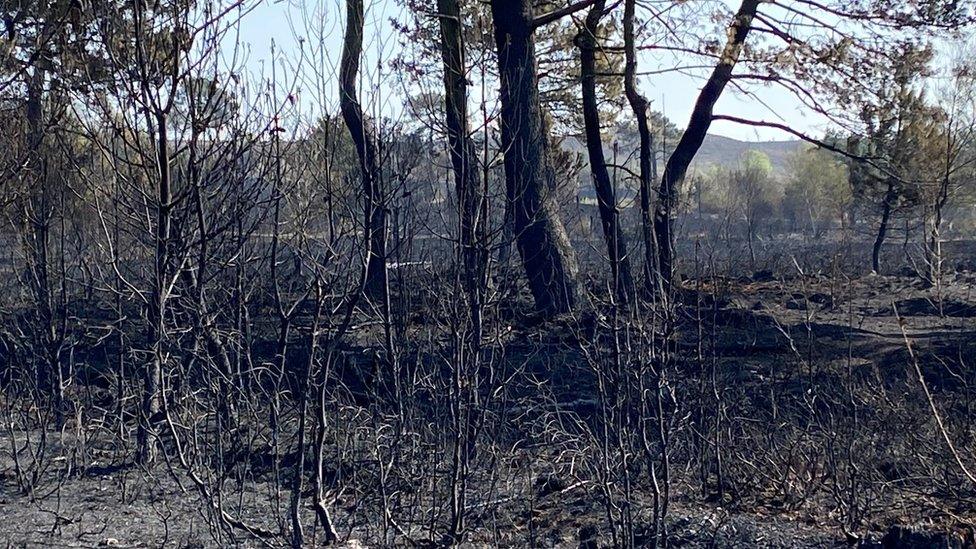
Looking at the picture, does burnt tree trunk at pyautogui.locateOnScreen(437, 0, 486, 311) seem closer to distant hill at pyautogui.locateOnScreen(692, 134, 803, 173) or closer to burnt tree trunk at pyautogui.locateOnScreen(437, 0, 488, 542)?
burnt tree trunk at pyautogui.locateOnScreen(437, 0, 488, 542)

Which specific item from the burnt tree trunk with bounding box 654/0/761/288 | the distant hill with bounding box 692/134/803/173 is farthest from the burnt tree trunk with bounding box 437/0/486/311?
the distant hill with bounding box 692/134/803/173

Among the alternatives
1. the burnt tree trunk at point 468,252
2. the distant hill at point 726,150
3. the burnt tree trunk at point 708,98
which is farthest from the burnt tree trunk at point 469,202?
the distant hill at point 726,150

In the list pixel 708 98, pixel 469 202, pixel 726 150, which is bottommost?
pixel 469 202

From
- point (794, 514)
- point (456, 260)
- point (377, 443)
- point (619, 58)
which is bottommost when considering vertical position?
point (794, 514)

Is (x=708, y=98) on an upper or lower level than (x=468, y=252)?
upper

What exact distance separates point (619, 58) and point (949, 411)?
10393 mm

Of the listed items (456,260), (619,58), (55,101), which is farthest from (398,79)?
(619,58)

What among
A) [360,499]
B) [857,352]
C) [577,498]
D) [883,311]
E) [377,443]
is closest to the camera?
[377,443]

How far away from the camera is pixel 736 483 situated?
6.69 m

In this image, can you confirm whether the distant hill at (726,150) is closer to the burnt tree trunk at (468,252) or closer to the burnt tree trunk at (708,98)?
the burnt tree trunk at (708,98)

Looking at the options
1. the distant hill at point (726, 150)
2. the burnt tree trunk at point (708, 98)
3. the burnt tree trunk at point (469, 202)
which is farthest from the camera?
the distant hill at point (726, 150)

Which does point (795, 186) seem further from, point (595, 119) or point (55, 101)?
point (55, 101)

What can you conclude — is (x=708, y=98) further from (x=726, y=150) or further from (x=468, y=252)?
(x=726, y=150)

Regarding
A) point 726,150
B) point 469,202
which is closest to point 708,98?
point 469,202
